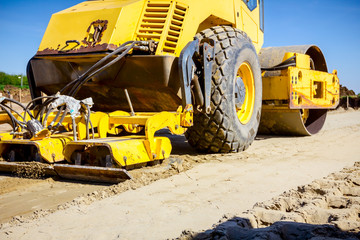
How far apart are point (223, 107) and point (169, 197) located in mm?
1882

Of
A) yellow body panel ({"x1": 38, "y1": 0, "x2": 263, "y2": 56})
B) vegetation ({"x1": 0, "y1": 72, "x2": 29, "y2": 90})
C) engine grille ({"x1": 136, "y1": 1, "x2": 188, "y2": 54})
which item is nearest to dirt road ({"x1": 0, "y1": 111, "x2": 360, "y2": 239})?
engine grille ({"x1": 136, "y1": 1, "x2": 188, "y2": 54})

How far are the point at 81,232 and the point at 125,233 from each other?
10.4 inches

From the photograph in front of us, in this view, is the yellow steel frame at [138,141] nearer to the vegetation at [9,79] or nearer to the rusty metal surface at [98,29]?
the rusty metal surface at [98,29]

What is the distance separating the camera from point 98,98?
5137mm

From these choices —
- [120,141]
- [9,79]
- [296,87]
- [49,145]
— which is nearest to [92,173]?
[120,141]

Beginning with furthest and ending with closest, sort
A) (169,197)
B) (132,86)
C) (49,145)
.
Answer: (132,86)
(49,145)
(169,197)

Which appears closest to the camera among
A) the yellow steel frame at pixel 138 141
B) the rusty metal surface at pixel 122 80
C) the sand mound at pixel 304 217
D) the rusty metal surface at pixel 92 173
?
the sand mound at pixel 304 217

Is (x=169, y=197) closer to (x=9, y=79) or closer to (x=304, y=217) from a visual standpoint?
(x=304, y=217)

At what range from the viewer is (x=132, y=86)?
184 inches

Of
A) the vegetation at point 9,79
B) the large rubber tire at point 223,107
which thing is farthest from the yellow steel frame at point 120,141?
the vegetation at point 9,79

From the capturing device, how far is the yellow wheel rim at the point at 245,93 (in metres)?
5.13

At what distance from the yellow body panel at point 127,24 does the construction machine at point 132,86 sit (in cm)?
1

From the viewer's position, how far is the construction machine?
388 centimetres

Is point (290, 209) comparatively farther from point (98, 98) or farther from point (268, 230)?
point (98, 98)
